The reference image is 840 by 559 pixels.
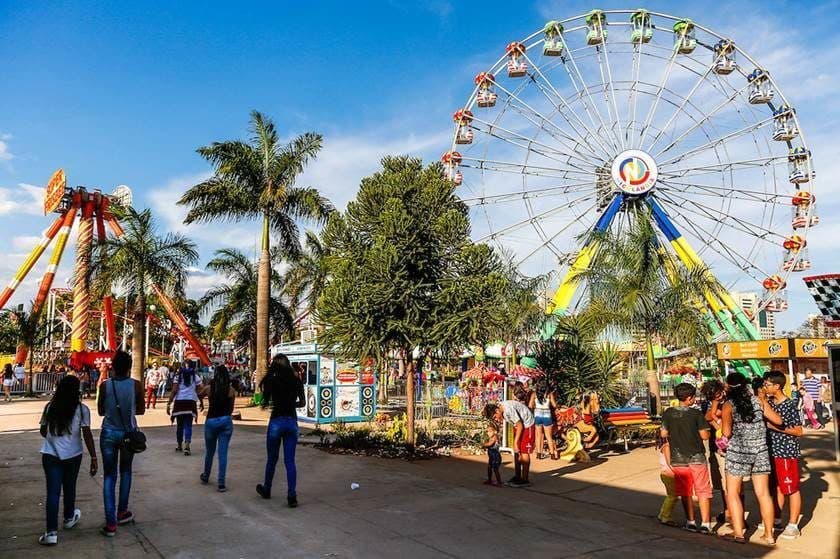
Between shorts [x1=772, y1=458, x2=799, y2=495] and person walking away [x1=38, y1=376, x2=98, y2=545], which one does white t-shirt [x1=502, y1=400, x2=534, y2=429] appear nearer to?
shorts [x1=772, y1=458, x2=799, y2=495]

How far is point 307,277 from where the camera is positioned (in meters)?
34.7

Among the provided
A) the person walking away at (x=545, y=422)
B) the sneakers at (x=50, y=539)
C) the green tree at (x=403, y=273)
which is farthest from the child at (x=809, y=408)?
the sneakers at (x=50, y=539)

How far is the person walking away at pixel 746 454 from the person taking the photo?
21.3ft

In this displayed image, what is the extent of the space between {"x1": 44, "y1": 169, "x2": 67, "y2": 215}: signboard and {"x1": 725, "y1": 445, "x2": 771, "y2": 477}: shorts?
3906cm

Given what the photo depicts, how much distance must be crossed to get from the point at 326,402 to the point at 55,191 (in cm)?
2937

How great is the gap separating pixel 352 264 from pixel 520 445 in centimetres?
491

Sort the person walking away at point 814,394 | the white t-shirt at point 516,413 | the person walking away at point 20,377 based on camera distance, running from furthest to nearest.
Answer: the person walking away at point 20,377
the person walking away at point 814,394
the white t-shirt at point 516,413

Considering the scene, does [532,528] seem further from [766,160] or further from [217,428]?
[766,160]

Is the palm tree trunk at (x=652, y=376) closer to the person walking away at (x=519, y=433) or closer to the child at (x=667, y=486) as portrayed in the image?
the person walking away at (x=519, y=433)

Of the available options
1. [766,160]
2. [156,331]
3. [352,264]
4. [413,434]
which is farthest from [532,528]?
[156,331]

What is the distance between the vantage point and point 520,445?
9.31 m

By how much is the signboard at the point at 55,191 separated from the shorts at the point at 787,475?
3931 cm

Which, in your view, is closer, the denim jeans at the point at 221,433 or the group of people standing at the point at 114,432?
the group of people standing at the point at 114,432

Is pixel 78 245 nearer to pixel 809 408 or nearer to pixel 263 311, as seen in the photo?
pixel 263 311
